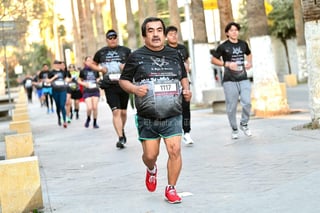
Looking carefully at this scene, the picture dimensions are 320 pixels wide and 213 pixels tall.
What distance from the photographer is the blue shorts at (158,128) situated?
6.69 m

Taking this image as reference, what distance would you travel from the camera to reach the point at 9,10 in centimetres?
2356

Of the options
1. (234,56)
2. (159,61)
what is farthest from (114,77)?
(159,61)

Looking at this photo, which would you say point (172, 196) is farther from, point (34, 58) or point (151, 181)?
point (34, 58)

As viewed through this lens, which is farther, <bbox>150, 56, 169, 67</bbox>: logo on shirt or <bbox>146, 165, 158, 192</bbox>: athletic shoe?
<bbox>146, 165, 158, 192</bbox>: athletic shoe

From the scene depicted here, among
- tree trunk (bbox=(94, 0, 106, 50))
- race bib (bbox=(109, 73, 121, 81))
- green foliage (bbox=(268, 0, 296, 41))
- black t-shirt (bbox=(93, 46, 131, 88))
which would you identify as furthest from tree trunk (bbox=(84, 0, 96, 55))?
race bib (bbox=(109, 73, 121, 81))

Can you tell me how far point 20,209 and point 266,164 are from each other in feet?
10.6

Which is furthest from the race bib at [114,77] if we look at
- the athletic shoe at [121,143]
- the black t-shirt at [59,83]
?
the black t-shirt at [59,83]

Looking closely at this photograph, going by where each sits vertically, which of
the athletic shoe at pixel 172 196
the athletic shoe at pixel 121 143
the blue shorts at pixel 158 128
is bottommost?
the athletic shoe at pixel 121 143

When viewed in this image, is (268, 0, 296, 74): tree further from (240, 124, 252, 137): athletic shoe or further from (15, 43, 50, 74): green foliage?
(15, 43, 50, 74): green foliage

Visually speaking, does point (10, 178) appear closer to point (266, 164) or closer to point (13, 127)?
point (266, 164)

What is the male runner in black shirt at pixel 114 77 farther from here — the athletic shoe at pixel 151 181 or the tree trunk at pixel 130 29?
the tree trunk at pixel 130 29

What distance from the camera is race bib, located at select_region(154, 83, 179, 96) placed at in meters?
6.62

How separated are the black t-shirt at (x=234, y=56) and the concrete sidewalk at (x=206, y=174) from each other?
1066 millimetres

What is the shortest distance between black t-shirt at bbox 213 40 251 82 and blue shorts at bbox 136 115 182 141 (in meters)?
4.24
